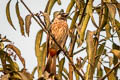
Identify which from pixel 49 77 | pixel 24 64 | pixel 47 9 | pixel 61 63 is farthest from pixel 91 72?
pixel 47 9

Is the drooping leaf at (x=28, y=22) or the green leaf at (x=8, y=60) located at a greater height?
the drooping leaf at (x=28, y=22)

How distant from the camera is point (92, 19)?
262 centimetres

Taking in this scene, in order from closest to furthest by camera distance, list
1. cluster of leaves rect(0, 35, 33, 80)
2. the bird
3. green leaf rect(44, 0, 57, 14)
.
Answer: cluster of leaves rect(0, 35, 33, 80)
green leaf rect(44, 0, 57, 14)
the bird

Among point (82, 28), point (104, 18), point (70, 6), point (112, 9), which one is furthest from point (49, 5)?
point (112, 9)

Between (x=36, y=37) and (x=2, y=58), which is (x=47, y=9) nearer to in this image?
(x=36, y=37)

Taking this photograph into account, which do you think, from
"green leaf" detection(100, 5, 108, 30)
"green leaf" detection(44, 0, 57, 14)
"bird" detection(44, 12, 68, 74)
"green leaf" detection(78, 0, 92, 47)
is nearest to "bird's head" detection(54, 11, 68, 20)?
"bird" detection(44, 12, 68, 74)

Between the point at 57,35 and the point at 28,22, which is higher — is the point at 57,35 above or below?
below

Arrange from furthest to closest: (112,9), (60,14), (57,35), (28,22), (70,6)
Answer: (57,35) < (60,14) < (70,6) < (112,9) < (28,22)

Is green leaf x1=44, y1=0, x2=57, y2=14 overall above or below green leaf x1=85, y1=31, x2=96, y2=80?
above

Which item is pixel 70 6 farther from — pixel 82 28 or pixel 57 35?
pixel 57 35

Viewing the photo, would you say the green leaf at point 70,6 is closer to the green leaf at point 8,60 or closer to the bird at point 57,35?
the bird at point 57,35

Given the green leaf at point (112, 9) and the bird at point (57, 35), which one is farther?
the bird at point (57, 35)

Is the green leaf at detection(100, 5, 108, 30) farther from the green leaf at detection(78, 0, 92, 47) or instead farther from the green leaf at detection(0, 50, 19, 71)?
the green leaf at detection(0, 50, 19, 71)

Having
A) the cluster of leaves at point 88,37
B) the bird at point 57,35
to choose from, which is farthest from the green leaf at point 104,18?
the bird at point 57,35
